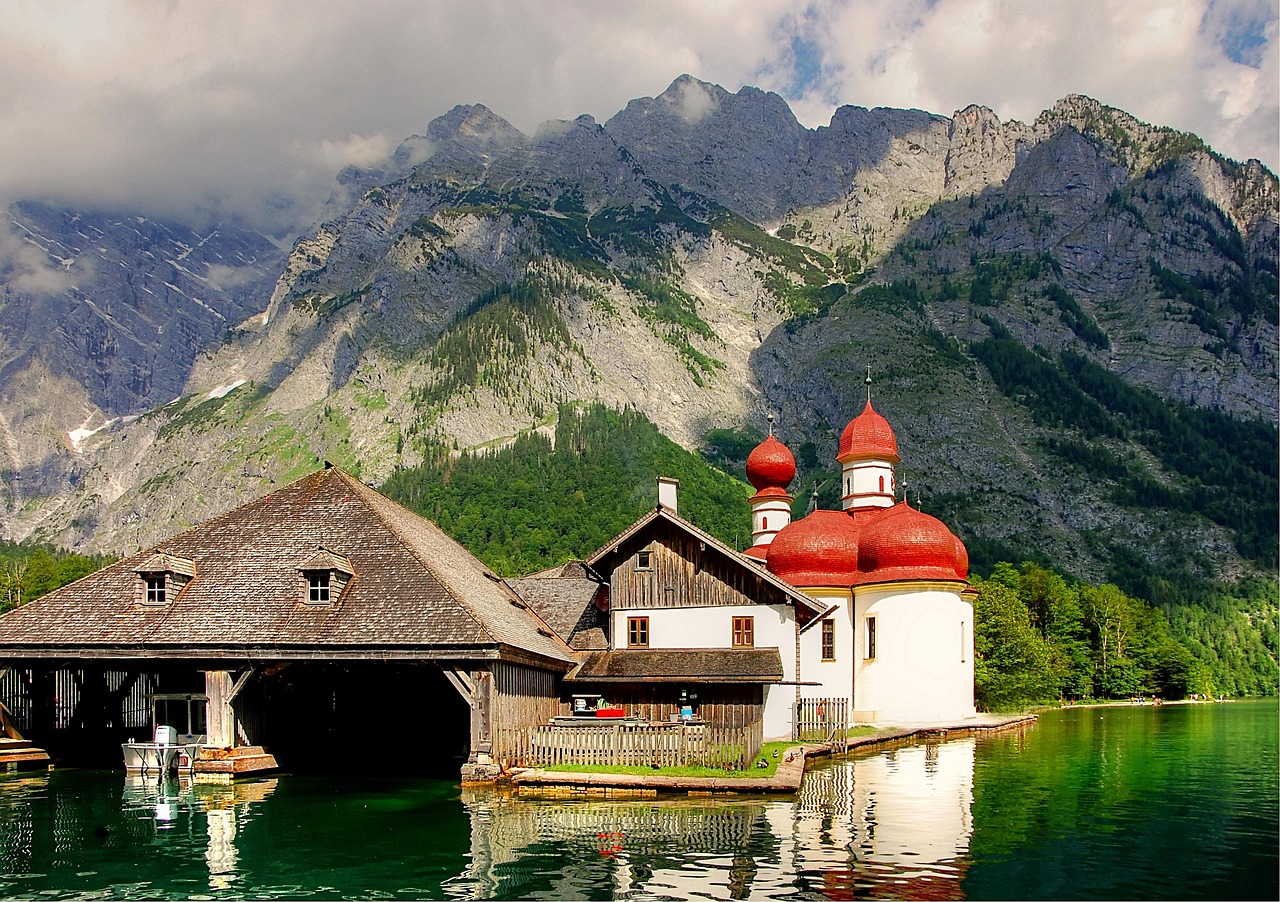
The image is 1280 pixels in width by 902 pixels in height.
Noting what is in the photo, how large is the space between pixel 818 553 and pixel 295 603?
103 feet

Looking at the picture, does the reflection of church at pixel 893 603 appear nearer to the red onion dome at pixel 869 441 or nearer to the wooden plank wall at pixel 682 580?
the red onion dome at pixel 869 441

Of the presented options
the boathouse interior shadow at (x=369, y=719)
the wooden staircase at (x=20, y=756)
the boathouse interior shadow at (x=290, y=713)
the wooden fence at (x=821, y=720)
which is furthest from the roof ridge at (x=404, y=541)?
the wooden fence at (x=821, y=720)

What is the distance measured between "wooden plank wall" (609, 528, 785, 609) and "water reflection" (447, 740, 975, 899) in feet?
44.5

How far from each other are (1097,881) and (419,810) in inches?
655

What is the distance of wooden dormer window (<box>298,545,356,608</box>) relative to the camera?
38125 mm

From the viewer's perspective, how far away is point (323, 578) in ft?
127

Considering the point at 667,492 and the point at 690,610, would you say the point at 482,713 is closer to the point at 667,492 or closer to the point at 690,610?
the point at 690,610

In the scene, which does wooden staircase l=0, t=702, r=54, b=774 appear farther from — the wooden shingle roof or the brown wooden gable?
the brown wooden gable

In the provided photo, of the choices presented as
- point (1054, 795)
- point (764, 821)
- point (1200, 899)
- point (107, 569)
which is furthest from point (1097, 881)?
point (107, 569)

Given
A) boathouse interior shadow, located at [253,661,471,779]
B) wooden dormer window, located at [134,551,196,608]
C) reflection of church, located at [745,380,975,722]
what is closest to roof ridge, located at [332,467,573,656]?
boathouse interior shadow, located at [253,661,471,779]

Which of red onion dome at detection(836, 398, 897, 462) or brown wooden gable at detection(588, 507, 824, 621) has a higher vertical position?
red onion dome at detection(836, 398, 897, 462)

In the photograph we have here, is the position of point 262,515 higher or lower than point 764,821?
higher

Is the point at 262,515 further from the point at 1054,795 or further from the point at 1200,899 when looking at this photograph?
the point at 1200,899

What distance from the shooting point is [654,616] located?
4938 cm
